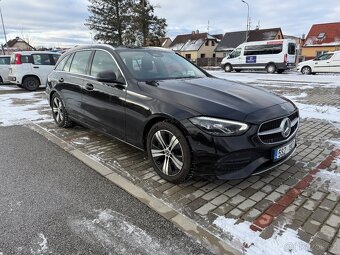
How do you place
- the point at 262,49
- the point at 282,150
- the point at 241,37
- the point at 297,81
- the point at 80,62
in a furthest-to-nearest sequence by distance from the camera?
the point at 241,37 → the point at 262,49 → the point at 297,81 → the point at 80,62 → the point at 282,150

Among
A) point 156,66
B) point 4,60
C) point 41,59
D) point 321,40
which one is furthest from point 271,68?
point 321,40

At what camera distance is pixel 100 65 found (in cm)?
435

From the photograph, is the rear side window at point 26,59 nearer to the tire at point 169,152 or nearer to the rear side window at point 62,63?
the rear side window at point 62,63

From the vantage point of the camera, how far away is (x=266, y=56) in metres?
22.7

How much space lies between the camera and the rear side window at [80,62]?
4.78 meters

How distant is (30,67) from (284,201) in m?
12.4

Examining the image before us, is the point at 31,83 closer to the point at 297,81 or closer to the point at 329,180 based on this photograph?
the point at 329,180

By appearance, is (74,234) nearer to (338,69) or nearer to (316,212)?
(316,212)

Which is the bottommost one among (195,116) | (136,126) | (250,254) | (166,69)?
(250,254)

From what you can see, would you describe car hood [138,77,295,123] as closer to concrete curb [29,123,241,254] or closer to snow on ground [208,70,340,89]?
concrete curb [29,123,241,254]

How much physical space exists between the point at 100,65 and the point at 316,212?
3.48 meters

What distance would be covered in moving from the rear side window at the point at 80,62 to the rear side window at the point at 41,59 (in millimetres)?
8509

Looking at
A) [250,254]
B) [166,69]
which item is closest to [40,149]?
[166,69]

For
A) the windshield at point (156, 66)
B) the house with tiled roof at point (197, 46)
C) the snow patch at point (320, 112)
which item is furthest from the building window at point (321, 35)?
the windshield at point (156, 66)
